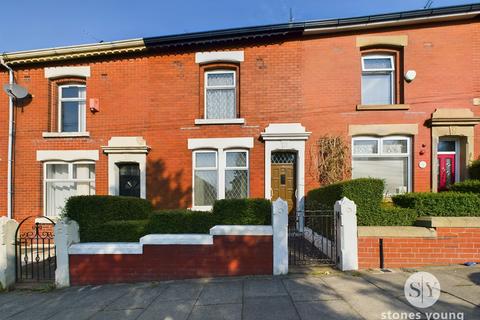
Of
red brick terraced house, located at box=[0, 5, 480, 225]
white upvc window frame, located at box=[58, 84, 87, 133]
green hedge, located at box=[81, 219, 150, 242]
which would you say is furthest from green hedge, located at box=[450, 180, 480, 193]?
white upvc window frame, located at box=[58, 84, 87, 133]

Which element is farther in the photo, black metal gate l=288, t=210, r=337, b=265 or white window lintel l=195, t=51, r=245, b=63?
white window lintel l=195, t=51, r=245, b=63

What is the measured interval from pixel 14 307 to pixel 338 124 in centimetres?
925

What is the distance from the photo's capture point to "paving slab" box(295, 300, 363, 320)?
175 inches

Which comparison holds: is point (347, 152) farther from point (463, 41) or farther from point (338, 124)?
point (463, 41)

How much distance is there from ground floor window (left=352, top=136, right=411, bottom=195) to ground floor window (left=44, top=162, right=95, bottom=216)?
904 cm

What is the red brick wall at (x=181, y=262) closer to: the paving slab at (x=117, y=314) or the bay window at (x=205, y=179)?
the paving slab at (x=117, y=314)

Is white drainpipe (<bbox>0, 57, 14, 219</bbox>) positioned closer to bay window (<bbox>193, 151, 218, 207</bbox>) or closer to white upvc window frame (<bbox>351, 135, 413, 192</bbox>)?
bay window (<bbox>193, 151, 218, 207</bbox>)

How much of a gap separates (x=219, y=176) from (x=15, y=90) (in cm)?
761

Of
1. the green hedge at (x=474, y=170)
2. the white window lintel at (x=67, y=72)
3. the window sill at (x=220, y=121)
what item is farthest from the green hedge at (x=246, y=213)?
the white window lintel at (x=67, y=72)

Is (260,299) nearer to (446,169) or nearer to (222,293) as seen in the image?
(222,293)

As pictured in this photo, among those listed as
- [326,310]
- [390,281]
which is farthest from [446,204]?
[326,310]

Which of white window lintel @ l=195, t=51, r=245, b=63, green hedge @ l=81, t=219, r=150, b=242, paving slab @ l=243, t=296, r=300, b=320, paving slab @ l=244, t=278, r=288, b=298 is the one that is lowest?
paving slab @ l=244, t=278, r=288, b=298

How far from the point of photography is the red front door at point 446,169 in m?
9.84

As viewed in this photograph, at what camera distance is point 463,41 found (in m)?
9.76
